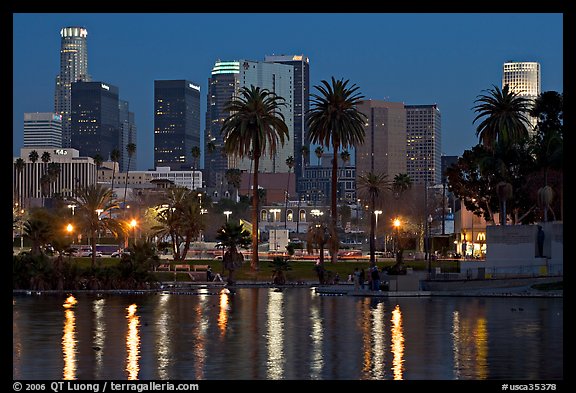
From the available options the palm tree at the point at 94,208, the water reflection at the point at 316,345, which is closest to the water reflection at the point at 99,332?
the water reflection at the point at 316,345

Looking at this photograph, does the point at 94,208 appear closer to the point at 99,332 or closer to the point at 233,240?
the point at 233,240

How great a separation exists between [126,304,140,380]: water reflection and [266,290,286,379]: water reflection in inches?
123

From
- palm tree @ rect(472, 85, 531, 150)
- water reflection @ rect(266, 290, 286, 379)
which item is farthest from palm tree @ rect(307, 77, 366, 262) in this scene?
water reflection @ rect(266, 290, 286, 379)

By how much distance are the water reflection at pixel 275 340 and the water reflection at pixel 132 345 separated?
3.12 m

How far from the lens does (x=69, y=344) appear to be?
97.0 ft

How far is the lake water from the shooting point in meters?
24.0

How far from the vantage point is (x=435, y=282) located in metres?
60.7

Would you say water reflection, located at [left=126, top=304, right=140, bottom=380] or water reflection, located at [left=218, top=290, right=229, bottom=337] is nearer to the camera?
water reflection, located at [left=126, top=304, right=140, bottom=380]

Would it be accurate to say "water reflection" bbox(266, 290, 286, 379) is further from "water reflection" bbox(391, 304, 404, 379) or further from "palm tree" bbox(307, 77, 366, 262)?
"palm tree" bbox(307, 77, 366, 262)

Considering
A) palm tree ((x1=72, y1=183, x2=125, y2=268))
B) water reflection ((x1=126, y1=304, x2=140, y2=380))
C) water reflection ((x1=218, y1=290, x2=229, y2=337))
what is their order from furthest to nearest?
1. palm tree ((x1=72, y1=183, x2=125, y2=268))
2. water reflection ((x1=218, y1=290, x2=229, y2=337))
3. water reflection ((x1=126, y1=304, x2=140, y2=380))

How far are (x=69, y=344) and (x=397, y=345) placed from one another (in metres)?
9.42
